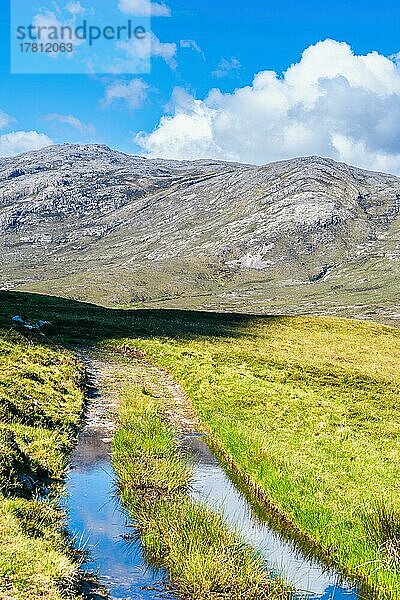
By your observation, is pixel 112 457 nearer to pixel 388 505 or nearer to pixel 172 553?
pixel 172 553

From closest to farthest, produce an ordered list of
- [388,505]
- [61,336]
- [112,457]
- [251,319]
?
[388,505] < [112,457] < [61,336] < [251,319]

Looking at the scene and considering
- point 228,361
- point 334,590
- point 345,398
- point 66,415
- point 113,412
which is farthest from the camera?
point 228,361

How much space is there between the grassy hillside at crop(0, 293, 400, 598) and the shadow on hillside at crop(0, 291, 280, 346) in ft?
1.08

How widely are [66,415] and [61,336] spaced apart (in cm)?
2821

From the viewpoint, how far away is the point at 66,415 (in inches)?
1019

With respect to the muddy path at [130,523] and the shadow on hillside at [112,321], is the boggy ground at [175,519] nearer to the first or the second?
the muddy path at [130,523]

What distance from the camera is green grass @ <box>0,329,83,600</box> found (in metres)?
11.7

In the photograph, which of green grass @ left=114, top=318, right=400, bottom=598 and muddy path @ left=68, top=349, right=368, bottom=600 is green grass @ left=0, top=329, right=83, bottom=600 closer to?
muddy path @ left=68, top=349, right=368, bottom=600

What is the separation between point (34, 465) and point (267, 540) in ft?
26.7

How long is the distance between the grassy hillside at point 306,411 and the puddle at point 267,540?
720 millimetres

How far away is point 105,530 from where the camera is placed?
626 inches

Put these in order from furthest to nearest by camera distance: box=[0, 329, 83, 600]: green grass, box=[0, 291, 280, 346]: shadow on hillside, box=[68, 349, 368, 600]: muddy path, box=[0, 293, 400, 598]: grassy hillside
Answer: box=[0, 291, 280, 346]: shadow on hillside, box=[0, 293, 400, 598]: grassy hillside, box=[68, 349, 368, 600]: muddy path, box=[0, 329, 83, 600]: green grass

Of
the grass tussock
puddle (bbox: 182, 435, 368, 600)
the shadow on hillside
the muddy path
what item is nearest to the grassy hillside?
the grass tussock

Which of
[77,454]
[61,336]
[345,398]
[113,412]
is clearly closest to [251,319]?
[61,336]
